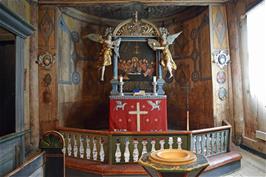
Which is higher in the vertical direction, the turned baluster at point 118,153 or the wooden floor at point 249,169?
the turned baluster at point 118,153

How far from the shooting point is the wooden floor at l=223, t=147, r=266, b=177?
3.40m

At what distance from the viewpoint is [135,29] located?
18.3ft

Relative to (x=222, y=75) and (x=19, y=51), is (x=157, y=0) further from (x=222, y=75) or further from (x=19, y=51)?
(x=19, y=51)

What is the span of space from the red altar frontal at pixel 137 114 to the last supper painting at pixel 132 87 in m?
0.02

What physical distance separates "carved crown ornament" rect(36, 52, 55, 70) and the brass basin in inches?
148

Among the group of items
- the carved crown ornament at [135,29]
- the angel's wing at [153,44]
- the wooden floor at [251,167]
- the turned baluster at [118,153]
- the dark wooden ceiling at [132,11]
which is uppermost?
the dark wooden ceiling at [132,11]

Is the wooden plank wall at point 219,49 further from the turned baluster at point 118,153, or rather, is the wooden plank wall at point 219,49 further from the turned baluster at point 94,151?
the turned baluster at point 94,151

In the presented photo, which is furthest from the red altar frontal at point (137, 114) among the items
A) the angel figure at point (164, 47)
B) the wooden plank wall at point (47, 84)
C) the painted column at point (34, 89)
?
the painted column at point (34, 89)

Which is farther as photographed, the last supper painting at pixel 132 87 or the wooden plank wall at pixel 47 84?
the wooden plank wall at pixel 47 84

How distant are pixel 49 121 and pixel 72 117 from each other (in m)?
0.78

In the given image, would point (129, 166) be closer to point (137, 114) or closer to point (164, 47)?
point (137, 114)

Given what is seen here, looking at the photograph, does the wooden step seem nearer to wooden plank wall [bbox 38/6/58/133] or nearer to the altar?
the altar

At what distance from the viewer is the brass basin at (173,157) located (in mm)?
1937

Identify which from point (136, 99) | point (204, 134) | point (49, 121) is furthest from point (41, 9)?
point (204, 134)
